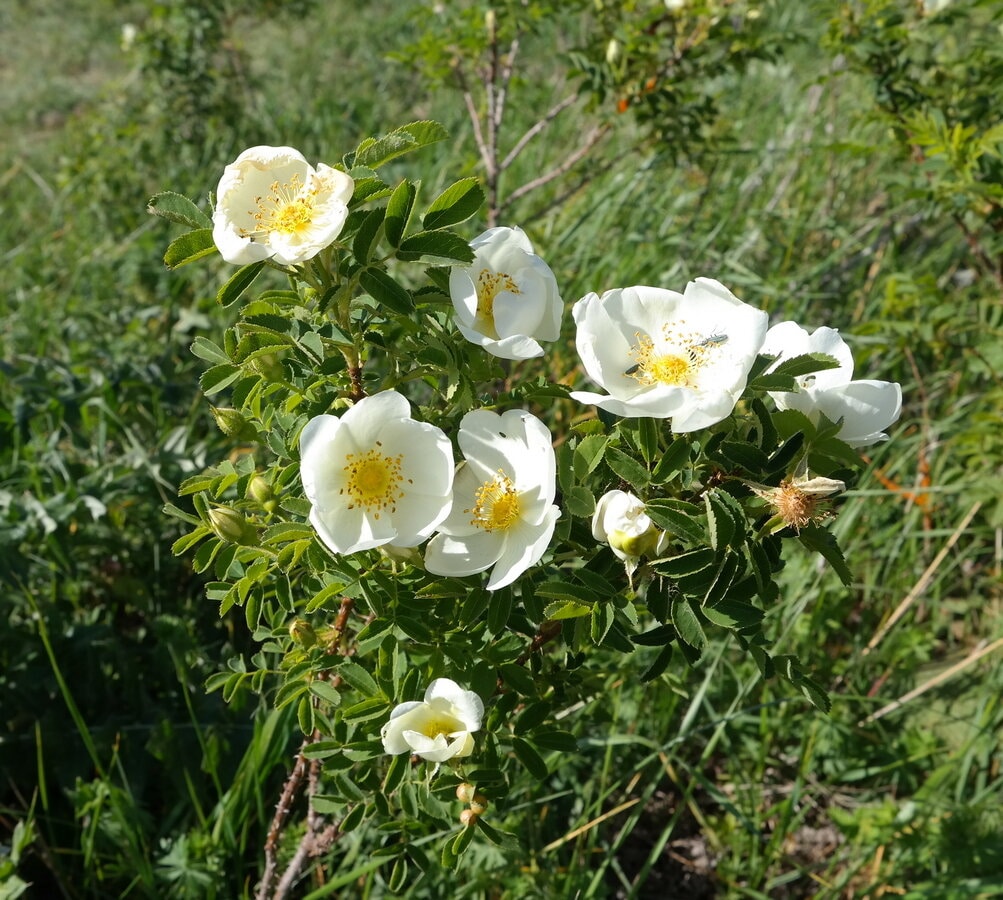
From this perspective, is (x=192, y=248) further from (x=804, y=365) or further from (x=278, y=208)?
(x=804, y=365)

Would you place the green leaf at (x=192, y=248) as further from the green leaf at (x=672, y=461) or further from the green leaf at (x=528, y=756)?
the green leaf at (x=528, y=756)

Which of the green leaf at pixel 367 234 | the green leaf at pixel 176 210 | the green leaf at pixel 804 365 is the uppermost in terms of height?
the green leaf at pixel 367 234

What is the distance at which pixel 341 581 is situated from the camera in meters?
1.12

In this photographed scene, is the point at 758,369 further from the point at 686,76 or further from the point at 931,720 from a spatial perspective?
the point at 686,76

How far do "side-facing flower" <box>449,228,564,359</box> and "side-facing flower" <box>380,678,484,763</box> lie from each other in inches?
16.1

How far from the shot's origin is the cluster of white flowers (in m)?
1.01

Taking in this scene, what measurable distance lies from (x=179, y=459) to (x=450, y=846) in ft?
4.32

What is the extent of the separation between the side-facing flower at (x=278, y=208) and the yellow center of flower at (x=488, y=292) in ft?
0.66

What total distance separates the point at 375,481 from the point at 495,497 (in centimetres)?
14

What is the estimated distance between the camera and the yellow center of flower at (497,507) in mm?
1087

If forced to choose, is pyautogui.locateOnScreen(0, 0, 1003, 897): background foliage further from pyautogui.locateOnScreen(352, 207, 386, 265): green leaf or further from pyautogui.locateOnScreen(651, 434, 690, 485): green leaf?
pyautogui.locateOnScreen(352, 207, 386, 265): green leaf

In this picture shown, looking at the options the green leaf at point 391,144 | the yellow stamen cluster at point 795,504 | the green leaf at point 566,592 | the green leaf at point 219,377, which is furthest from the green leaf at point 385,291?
the yellow stamen cluster at point 795,504

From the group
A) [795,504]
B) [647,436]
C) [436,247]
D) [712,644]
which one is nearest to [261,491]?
[436,247]

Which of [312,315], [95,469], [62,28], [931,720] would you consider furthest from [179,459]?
[62,28]
